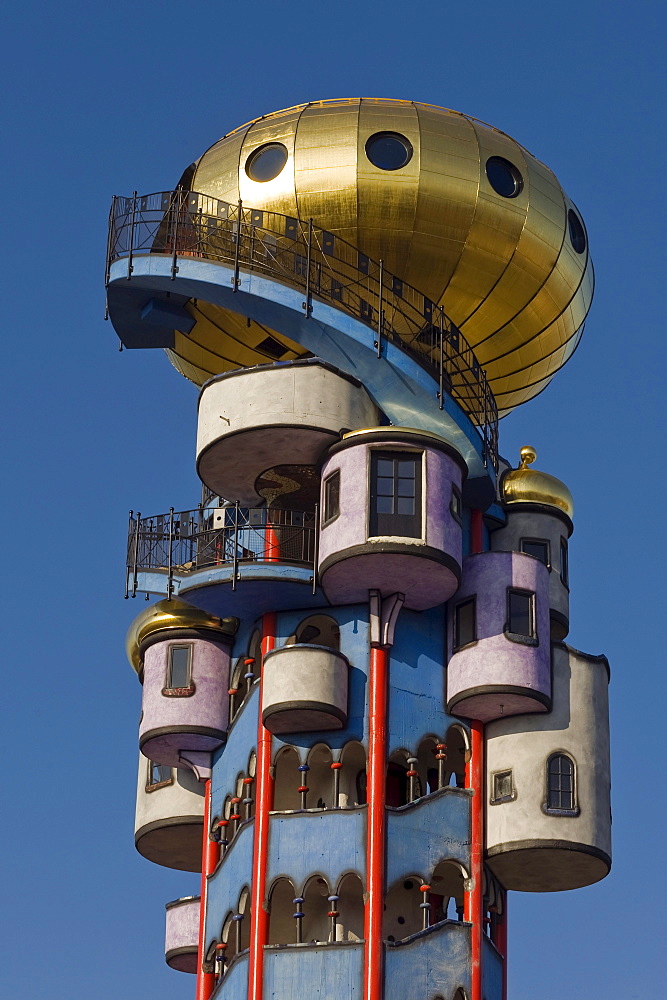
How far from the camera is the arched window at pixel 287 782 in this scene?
40.6 m

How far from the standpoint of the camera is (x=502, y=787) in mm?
40094

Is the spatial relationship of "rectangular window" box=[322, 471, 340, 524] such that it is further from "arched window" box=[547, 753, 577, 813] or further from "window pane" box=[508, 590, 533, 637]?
"arched window" box=[547, 753, 577, 813]

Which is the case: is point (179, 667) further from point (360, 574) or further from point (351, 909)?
point (351, 909)

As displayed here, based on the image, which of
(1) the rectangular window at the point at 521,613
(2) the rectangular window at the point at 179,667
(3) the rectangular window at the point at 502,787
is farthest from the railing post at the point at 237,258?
(3) the rectangular window at the point at 502,787

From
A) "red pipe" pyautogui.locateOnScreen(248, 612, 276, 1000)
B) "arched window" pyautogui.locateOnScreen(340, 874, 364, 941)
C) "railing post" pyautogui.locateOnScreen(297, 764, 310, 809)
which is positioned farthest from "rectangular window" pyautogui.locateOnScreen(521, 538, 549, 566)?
"arched window" pyautogui.locateOnScreen(340, 874, 364, 941)

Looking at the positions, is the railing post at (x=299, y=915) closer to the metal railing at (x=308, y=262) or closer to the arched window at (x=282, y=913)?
the arched window at (x=282, y=913)

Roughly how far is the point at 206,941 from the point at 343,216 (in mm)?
13546

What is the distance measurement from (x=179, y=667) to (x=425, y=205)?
981 cm

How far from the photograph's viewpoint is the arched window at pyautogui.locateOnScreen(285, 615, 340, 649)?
41.1 meters

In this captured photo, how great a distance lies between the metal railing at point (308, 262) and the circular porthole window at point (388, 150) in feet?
5.52

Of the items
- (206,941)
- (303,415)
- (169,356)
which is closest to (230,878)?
(206,941)

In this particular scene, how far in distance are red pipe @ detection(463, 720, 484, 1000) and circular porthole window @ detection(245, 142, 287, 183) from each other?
11.1m

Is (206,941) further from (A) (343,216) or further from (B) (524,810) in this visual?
(A) (343,216)

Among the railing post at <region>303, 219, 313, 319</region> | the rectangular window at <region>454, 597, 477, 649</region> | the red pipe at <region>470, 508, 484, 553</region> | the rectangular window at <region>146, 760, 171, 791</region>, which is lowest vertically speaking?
the rectangular window at <region>146, 760, 171, 791</region>
